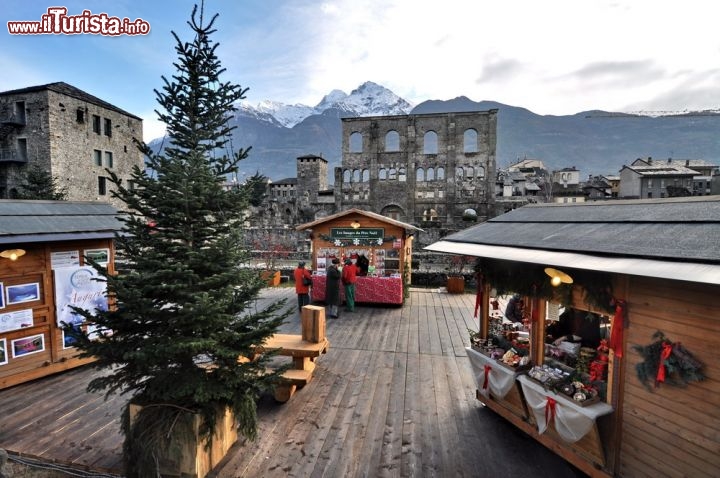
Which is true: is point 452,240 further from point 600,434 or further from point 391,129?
point 391,129

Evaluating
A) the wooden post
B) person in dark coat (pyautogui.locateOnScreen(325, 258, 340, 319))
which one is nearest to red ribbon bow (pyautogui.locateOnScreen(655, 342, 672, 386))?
the wooden post

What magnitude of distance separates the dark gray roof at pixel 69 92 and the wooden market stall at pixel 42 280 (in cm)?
3530

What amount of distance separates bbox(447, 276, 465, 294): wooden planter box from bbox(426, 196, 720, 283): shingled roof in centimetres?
877

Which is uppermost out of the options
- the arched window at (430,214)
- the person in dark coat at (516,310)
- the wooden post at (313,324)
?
the arched window at (430,214)

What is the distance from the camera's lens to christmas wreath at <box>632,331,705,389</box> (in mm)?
3129

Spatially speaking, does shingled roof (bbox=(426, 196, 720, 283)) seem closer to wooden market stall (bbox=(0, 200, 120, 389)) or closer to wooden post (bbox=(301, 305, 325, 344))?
wooden post (bbox=(301, 305, 325, 344))

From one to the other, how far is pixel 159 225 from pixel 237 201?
0.97 m

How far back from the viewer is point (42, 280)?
258 inches

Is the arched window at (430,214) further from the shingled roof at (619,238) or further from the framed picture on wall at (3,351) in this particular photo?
the framed picture on wall at (3,351)

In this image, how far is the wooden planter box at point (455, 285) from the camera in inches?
570

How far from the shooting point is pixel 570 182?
67.9 metres

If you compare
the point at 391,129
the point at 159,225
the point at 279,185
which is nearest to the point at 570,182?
the point at 391,129

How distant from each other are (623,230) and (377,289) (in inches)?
354

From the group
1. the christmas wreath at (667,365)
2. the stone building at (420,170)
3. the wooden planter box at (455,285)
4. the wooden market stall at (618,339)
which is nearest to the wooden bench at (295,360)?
the wooden market stall at (618,339)
